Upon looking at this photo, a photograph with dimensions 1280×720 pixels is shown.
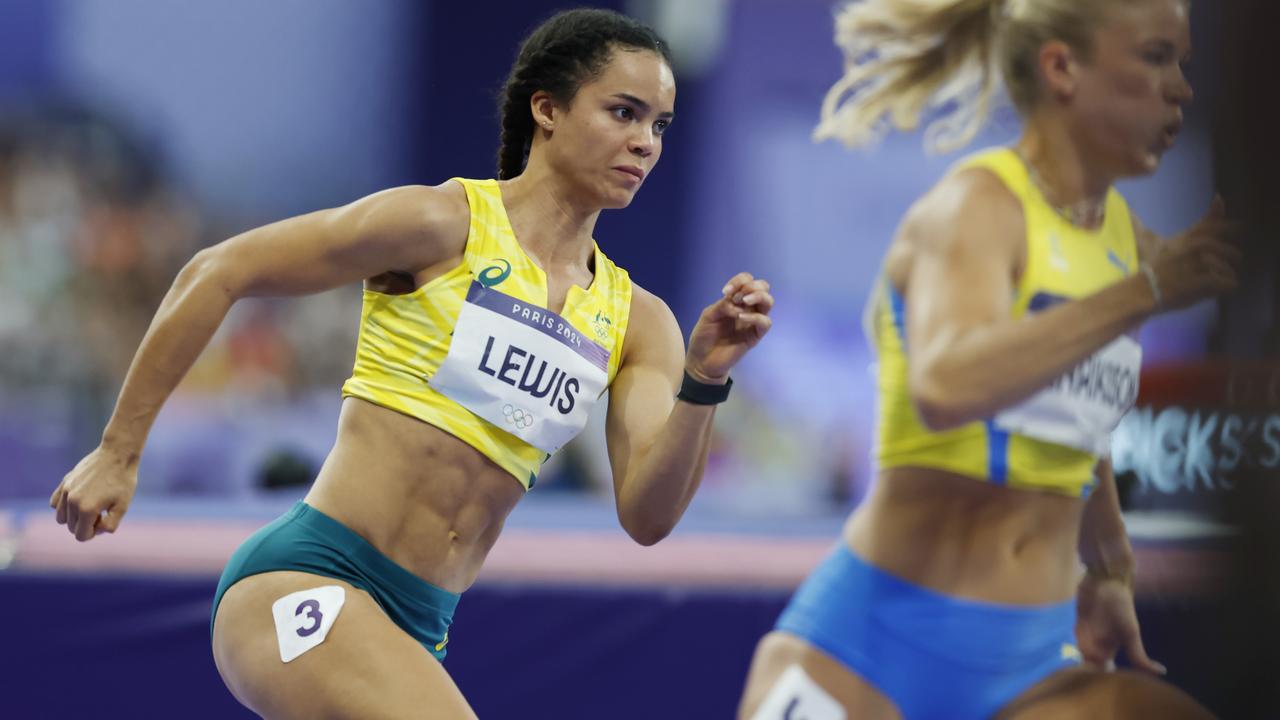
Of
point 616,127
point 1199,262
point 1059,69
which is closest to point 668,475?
point 616,127

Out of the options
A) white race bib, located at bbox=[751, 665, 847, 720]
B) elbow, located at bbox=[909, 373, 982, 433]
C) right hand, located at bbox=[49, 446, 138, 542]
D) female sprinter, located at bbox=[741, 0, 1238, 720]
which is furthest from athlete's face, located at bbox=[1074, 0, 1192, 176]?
right hand, located at bbox=[49, 446, 138, 542]

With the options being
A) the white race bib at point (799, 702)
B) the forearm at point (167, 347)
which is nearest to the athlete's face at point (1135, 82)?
the white race bib at point (799, 702)

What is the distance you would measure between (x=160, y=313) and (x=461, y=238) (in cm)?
57

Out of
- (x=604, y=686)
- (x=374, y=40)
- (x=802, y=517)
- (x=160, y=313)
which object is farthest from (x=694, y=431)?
(x=374, y=40)

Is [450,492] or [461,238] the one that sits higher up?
[461,238]

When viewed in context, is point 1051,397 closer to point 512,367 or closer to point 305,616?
point 512,367

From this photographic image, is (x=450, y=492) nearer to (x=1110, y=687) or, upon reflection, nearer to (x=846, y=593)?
(x=846, y=593)

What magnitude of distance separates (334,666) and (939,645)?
3.35 ft

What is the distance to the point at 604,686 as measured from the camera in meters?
3.70

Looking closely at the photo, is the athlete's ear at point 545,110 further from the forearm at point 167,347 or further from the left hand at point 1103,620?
the left hand at point 1103,620

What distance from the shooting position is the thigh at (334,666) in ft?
7.51

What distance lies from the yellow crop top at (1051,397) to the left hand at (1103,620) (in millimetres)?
235

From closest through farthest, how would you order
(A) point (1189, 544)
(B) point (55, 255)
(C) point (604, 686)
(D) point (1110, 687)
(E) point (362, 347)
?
(A) point (1189, 544), (D) point (1110, 687), (E) point (362, 347), (C) point (604, 686), (B) point (55, 255)

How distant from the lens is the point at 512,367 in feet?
8.34
